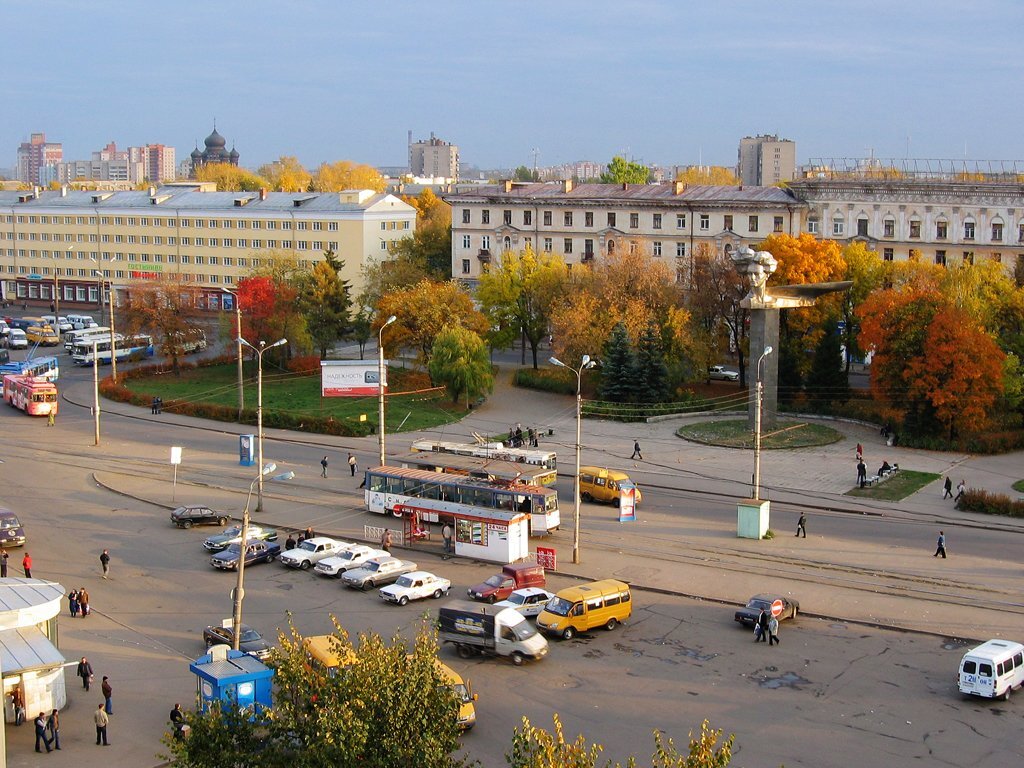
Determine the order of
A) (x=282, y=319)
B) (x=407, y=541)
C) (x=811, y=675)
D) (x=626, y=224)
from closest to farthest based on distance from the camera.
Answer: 1. (x=811, y=675)
2. (x=407, y=541)
3. (x=282, y=319)
4. (x=626, y=224)

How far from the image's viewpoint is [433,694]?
58.7ft

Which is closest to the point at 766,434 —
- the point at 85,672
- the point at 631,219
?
the point at 631,219

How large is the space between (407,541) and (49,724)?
1657cm

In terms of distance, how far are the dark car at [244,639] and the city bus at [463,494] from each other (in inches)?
428

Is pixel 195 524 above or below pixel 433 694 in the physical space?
below

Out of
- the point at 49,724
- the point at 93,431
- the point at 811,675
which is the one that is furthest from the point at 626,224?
the point at 49,724

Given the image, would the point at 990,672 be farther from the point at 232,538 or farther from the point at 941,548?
Answer: the point at 232,538

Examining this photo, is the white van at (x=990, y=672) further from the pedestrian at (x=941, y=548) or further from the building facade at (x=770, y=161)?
the building facade at (x=770, y=161)

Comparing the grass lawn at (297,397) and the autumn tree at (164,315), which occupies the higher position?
the autumn tree at (164,315)

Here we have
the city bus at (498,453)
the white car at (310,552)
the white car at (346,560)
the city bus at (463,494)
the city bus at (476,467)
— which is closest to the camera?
the white car at (346,560)

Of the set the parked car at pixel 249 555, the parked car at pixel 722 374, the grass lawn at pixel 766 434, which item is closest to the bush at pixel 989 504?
the grass lawn at pixel 766 434

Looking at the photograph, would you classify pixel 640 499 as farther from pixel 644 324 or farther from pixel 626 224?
pixel 626 224

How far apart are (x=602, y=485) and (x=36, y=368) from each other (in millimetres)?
43781

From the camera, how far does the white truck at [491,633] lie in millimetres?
28656
